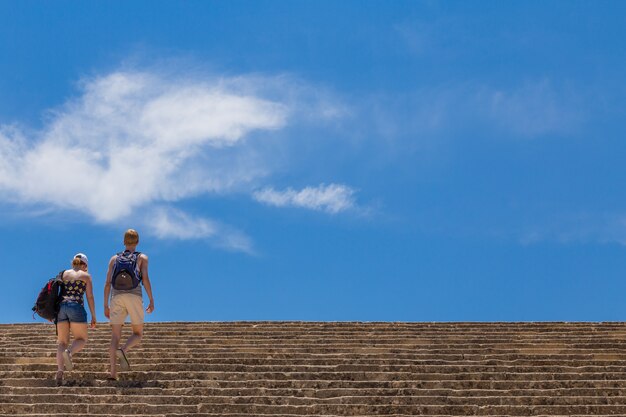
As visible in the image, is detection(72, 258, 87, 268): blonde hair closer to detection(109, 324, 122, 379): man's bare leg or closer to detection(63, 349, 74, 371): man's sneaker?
detection(109, 324, 122, 379): man's bare leg

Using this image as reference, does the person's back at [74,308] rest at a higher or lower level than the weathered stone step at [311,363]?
higher

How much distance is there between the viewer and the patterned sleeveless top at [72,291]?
35.5 feet

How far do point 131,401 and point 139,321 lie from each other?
39.0 inches

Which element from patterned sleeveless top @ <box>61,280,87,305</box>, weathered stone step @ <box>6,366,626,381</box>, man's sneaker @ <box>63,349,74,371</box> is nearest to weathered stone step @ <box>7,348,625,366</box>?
weathered stone step @ <box>6,366,626,381</box>

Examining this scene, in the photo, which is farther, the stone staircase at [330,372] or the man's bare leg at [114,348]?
the man's bare leg at [114,348]

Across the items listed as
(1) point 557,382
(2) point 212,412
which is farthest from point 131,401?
(1) point 557,382

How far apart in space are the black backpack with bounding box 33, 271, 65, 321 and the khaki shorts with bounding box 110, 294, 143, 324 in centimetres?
55

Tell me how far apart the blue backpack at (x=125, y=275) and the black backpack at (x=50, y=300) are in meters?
0.56

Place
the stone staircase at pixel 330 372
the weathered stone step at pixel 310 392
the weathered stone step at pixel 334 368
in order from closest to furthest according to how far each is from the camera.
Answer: the stone staircase at pixel 330 372 → the weathered stone step at pixel 310 392 → the weathered stone step at pixel 334 368

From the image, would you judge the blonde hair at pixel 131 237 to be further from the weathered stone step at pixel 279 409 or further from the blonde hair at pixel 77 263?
the weathered stone step at pixel 279 409

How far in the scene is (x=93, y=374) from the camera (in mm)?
10883

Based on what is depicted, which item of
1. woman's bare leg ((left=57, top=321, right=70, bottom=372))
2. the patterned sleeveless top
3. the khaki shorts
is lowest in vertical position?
woman's bare leg ((left=57, top=321, right=70, bottom=372))

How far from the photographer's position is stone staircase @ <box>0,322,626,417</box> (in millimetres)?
10031

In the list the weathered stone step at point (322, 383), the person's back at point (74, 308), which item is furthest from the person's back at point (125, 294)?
the weathered stone step at point (322, 383)
